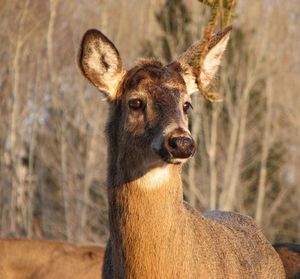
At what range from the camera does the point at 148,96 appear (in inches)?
408

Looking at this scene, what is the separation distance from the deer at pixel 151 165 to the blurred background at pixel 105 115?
26.2m

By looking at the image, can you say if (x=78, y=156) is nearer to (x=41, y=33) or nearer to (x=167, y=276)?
(x=41, y=33)

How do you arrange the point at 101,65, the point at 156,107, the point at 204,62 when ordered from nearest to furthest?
the point at 156,107 < the point at 101,65 < the point at 204,62

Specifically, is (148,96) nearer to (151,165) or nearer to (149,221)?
(151,165)

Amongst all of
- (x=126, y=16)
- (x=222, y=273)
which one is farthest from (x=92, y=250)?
(x=126, y=16)

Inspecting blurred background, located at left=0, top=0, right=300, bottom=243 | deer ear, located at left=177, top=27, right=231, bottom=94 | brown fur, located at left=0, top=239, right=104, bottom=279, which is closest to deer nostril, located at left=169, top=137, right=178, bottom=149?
deer ear, located at left=177, top=27, right=231, bottom=94

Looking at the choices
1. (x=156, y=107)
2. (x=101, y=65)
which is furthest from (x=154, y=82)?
(x=101, y=65)

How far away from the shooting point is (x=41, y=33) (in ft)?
133

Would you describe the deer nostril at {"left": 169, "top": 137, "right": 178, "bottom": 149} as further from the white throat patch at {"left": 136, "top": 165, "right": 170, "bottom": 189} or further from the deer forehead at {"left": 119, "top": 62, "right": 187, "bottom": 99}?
the deer forehead at {"left": 119, "top": 62, "right": 187, "bottom": 99}

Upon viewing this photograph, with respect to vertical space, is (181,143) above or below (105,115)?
above

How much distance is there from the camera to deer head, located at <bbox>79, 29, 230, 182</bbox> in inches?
385

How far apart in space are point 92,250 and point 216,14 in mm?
8225

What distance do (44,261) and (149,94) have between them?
24.1 ft

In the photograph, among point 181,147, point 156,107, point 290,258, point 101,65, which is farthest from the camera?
point 290,258
